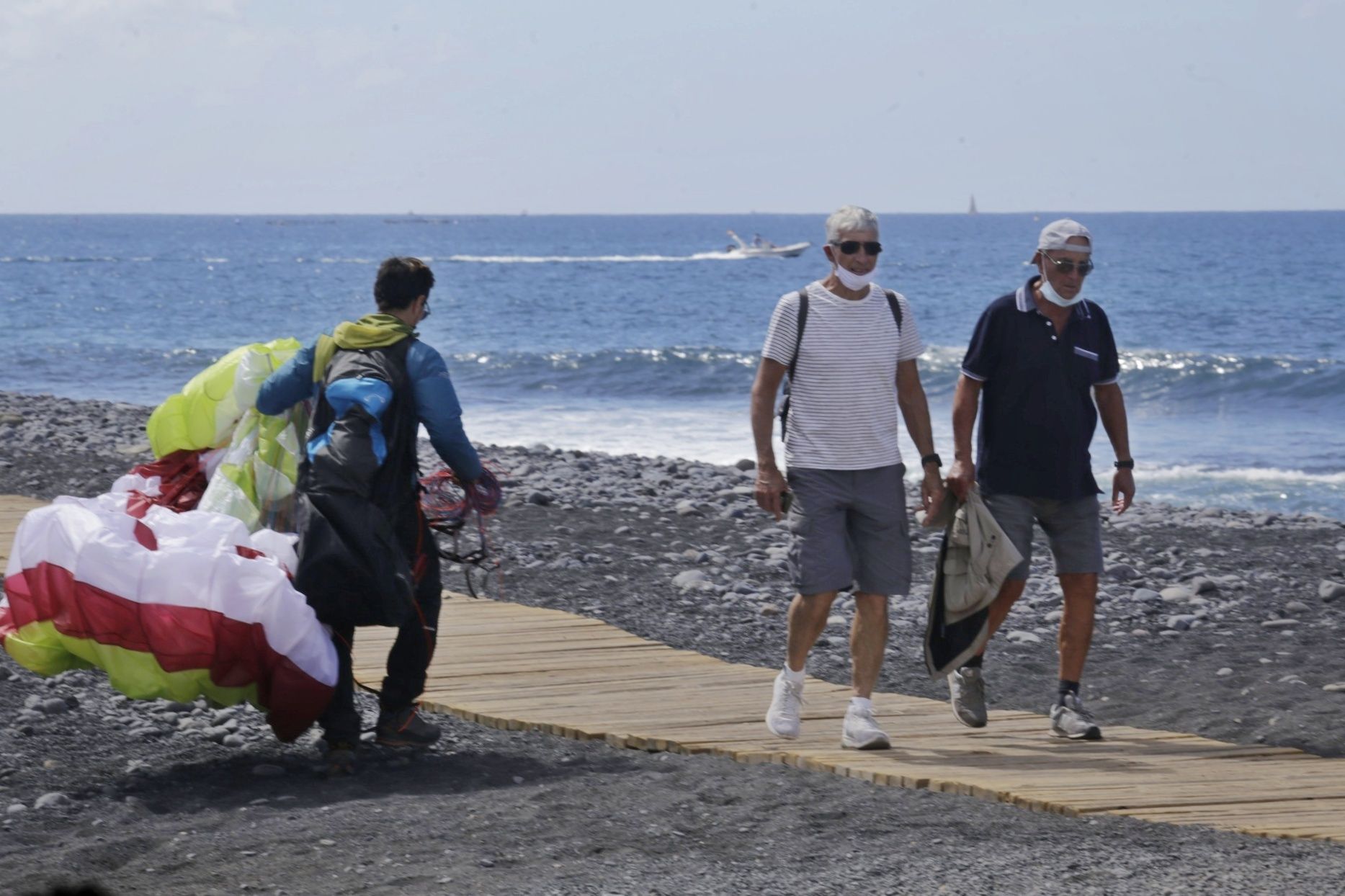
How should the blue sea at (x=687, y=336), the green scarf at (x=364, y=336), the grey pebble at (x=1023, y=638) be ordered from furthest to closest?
the blue sea at (x=687, y=336)
the grey pebble at (x=1023, y=638)
the green scarf at (x=364, y=336)

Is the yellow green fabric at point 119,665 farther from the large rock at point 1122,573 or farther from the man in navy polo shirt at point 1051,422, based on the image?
the large rock at point 1122,573

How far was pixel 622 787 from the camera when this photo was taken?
17.8 ft

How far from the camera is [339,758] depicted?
5.73 meters

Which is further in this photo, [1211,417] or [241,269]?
[241,269]

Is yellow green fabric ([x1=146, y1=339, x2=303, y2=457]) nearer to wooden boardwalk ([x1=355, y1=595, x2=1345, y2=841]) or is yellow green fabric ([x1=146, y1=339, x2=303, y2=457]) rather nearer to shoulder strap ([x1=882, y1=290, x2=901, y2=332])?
wooden boardwalk ([x1=355, y1=595, x2=1345, y2=841])

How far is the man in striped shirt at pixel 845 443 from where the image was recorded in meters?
5.66

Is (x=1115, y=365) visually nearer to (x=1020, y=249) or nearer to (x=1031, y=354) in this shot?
(x=1031, y=354)

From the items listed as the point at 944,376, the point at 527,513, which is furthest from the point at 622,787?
the point at 944,376

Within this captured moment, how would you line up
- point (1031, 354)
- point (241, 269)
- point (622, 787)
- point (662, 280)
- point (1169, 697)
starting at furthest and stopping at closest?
point (241, 269)
point (662, 280)
point (1169, 697)
point (1031, 354)
point (622, 787)

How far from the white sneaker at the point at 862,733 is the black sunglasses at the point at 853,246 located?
1607mm

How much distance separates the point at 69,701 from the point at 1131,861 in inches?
168

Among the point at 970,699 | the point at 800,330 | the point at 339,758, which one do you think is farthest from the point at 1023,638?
the point at 339,758

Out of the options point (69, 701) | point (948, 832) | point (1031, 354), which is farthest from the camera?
point (69, 701)

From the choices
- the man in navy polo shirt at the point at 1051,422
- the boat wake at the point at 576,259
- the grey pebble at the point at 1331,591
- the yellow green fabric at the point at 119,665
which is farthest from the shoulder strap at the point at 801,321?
the boat wake at the point at 576,259
